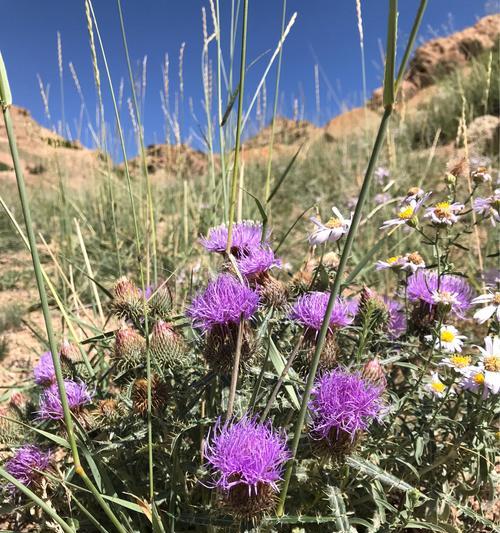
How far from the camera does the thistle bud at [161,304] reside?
1551 millimetres

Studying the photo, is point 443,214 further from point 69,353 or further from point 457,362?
point 69,353

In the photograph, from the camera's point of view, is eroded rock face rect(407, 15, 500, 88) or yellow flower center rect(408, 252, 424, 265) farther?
eroded rock face rect(407, 15, 500, 88)

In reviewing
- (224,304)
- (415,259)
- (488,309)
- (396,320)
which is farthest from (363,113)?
(224,304)

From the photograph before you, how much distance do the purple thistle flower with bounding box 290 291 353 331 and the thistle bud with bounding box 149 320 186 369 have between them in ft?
1.13

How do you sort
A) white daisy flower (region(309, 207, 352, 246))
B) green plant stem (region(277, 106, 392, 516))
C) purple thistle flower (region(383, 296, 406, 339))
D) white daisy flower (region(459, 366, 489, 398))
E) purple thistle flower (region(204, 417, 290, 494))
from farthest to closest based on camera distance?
purple thistle flower (region(383, 296, 406, 339))
white daisy flower (region(309, 207, 352, 246))
white daisy flower (region(459, 366, 489, 398))
purple thistle flower (region(204, 417, 290, 494))
green plant stem (region(277, 106, 392, 516))

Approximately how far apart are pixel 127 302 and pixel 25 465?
0.53 metres

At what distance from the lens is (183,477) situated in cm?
124

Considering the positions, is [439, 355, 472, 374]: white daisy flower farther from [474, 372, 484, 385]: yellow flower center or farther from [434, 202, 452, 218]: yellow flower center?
[434, 202, 452, 218]: yellow flower center

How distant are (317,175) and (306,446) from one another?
20.5 feet

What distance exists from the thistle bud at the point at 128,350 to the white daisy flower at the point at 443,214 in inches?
36.8

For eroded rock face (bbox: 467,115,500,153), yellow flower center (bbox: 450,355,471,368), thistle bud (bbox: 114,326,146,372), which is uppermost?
eroded rock face (bbox: 467,115,500,153)

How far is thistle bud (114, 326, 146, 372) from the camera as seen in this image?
1.38 metres

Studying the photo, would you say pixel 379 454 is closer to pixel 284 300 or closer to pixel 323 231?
pixel 284 300

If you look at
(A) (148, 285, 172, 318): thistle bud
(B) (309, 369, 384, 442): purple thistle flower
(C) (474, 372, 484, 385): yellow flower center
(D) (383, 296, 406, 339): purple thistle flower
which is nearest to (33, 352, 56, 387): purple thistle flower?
(A) (148, 285, 172, 318): thistle bud
